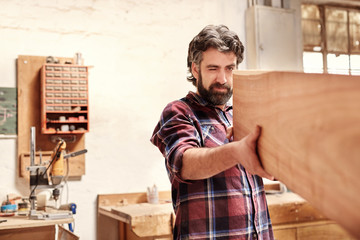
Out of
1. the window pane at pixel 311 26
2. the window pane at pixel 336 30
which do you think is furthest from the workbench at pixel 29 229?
the window pane at pixel 336 30

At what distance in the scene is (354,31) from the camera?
184 inches

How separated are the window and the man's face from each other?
304 centimetres

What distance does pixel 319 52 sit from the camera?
4496mm

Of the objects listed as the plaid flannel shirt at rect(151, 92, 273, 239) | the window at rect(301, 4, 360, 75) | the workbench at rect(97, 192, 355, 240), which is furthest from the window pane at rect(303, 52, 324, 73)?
the plaid flannel shirt at rect(151, 92, 273, 239)

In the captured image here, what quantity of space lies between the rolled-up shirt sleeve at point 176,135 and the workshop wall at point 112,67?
209 cm

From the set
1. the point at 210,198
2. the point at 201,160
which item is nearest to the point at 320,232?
the point at 210,198

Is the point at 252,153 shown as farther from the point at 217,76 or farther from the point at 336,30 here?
the point at 336,30

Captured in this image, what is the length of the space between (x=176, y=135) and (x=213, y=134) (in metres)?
0.20

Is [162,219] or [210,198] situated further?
[162,219]

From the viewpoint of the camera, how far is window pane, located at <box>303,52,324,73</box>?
440cm

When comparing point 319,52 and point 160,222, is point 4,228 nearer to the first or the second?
point 160,222

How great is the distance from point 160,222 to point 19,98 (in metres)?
1.48

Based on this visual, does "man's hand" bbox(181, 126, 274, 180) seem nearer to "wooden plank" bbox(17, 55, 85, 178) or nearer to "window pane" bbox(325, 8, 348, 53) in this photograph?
"wooden plank" bbox(17, 55, 85, 178)

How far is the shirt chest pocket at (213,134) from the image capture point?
4.79 ft
